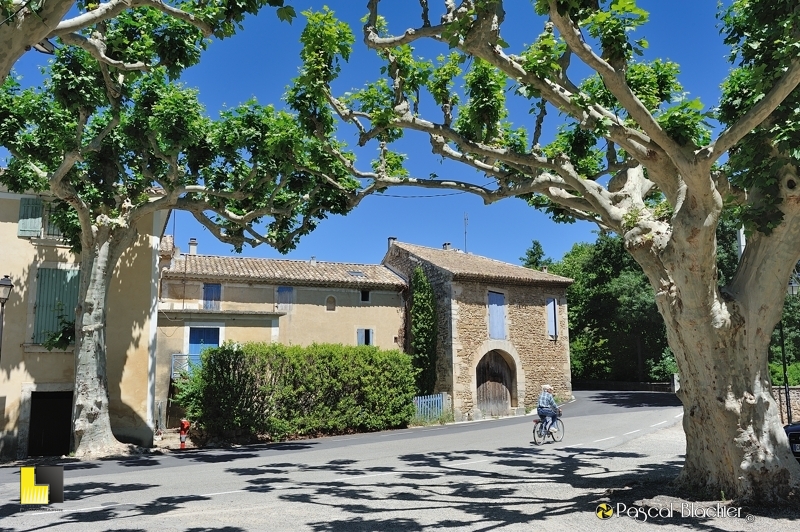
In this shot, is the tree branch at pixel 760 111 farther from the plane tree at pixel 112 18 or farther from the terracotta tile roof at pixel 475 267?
the terracotta tile roof at pixel 475 267

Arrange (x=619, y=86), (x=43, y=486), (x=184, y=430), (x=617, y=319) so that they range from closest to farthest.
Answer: (x=619, y=86)
(x=43, y=486)
(x=184, y=430)
(x=617, y=319)

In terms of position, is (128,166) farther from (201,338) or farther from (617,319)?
(617,319)

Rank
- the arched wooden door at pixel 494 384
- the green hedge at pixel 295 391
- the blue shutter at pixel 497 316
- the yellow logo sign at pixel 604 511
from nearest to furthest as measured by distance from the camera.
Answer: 1. the yellow logo sign at pixel 604 511
2. the green hedge at pixel 295 391
3. the arched wooden door at pixel 494 384
4. the blue shutter at pixel 497 316

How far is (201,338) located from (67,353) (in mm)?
5701

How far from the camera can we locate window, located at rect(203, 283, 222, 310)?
76.9ft

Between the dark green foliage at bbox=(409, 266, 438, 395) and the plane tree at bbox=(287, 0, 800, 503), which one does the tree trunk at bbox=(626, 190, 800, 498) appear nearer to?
the plane tree at bbox=(287, 0, 800, 503)

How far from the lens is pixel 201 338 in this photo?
2142 centimetres

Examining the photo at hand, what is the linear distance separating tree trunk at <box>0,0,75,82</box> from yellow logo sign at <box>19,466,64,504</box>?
5821mm

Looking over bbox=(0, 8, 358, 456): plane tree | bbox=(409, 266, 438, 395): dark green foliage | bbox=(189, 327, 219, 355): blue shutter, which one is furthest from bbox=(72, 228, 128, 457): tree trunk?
bbox=(409, 266, 438, 395): dark green foliage

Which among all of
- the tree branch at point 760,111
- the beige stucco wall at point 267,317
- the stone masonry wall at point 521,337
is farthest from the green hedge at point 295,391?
the tree branch at point 760,111

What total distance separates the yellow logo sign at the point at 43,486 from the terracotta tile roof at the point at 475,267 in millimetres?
18490

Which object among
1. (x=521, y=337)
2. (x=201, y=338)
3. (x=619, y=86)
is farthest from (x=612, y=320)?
(x=619, y=86)

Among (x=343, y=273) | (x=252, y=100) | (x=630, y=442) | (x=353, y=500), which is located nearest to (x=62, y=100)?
(x=252, y=100)

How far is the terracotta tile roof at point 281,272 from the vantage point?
23672 mm
